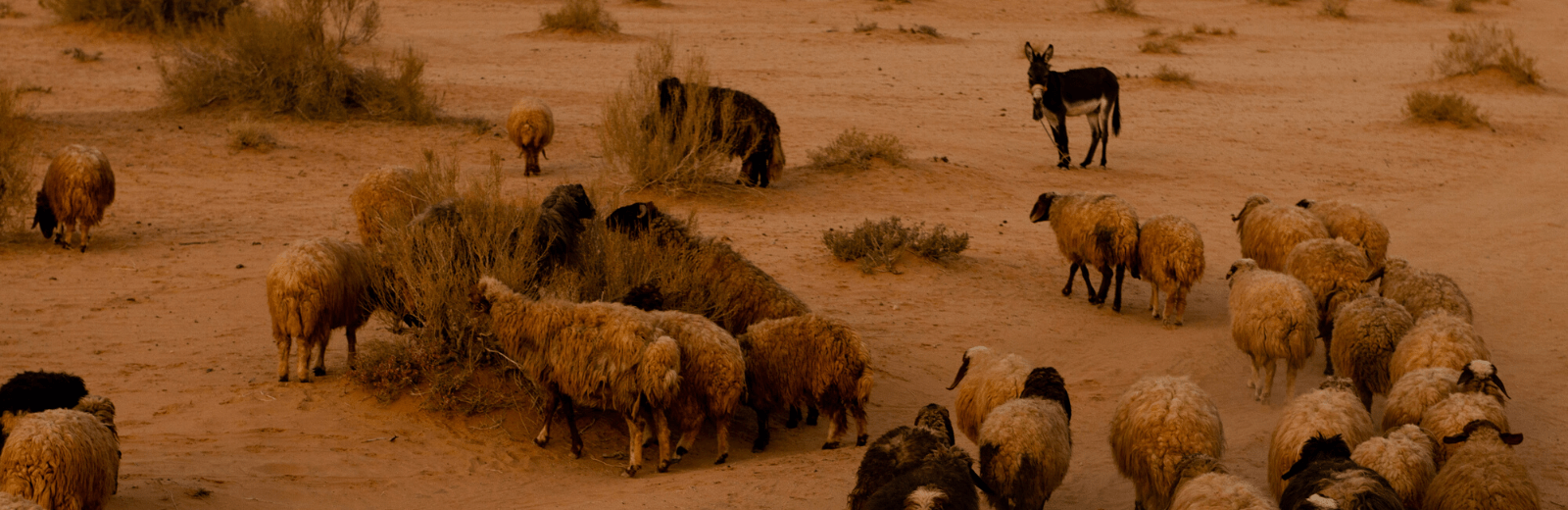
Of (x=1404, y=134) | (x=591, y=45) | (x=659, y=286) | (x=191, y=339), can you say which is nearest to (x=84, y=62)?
(x=591, y=45)

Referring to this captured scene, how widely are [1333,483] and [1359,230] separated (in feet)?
20.8

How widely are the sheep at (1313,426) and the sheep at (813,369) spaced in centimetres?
249

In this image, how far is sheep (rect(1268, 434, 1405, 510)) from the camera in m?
5.96

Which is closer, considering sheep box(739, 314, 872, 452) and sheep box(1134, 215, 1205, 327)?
sheep box(739, 314, 872, 452)

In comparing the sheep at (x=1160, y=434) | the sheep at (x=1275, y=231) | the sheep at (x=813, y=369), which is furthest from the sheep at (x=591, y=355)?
the sheep at (x=1275, y=231)

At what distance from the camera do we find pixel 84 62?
72.7 feet

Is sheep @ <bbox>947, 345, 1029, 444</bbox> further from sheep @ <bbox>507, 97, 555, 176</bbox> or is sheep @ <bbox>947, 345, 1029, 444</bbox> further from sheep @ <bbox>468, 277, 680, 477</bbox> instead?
sheep @ <bbox>507, 97, 555, 176</bbox>

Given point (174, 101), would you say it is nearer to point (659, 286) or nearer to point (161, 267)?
point (161, 267)

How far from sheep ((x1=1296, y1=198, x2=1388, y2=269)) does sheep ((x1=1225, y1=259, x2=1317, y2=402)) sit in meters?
2.38

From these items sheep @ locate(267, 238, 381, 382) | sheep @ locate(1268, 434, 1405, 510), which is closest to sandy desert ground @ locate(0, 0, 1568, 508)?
sheep @ locate(267, 238, 381, 382)

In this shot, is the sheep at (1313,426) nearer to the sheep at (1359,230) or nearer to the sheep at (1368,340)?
the sheep at (1368,340)

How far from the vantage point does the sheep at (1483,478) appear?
659 centimetres

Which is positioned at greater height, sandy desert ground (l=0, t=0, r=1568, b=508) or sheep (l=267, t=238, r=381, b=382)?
sheep (l=267, t=238, r=381, b=382)

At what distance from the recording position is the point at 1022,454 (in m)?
6.80
